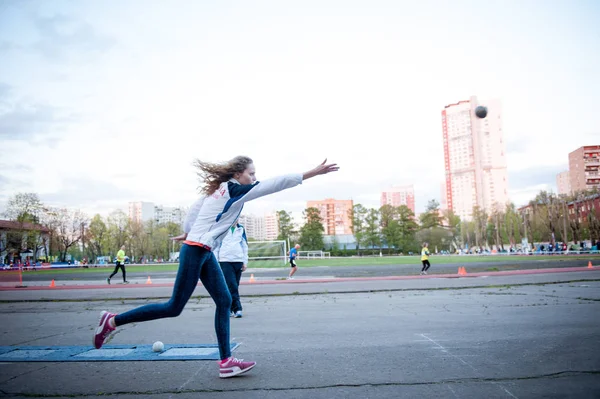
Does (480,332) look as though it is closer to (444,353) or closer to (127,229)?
(444,353)

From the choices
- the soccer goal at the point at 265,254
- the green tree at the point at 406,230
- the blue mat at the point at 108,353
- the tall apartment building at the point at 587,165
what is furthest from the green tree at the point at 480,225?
the blue mat at the point at 108,353

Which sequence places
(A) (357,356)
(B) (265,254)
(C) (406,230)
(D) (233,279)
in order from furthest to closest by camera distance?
(C) (406,230) → (B) (265,254) → (D) (233,279) → (A) (357,356)

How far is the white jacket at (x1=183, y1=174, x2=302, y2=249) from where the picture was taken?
3.88m

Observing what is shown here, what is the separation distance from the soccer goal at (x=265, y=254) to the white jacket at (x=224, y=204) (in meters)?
33.4

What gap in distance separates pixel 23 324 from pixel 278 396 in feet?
21.5

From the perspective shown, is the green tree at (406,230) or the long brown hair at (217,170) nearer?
the long brown hair at (217,170)

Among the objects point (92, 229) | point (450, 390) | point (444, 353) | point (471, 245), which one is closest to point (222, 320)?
point (450, 390)

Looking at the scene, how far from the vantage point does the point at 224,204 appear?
3.98 metres

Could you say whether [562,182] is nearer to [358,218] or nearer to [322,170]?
[358,218]

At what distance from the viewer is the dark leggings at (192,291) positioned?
151 inches

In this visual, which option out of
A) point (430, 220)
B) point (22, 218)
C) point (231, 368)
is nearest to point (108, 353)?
point (231, 368)

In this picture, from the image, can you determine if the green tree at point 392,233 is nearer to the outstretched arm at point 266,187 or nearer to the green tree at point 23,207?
the green tree at point 23,207

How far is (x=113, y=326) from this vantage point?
4059 mm

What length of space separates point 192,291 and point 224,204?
2.82 feet
